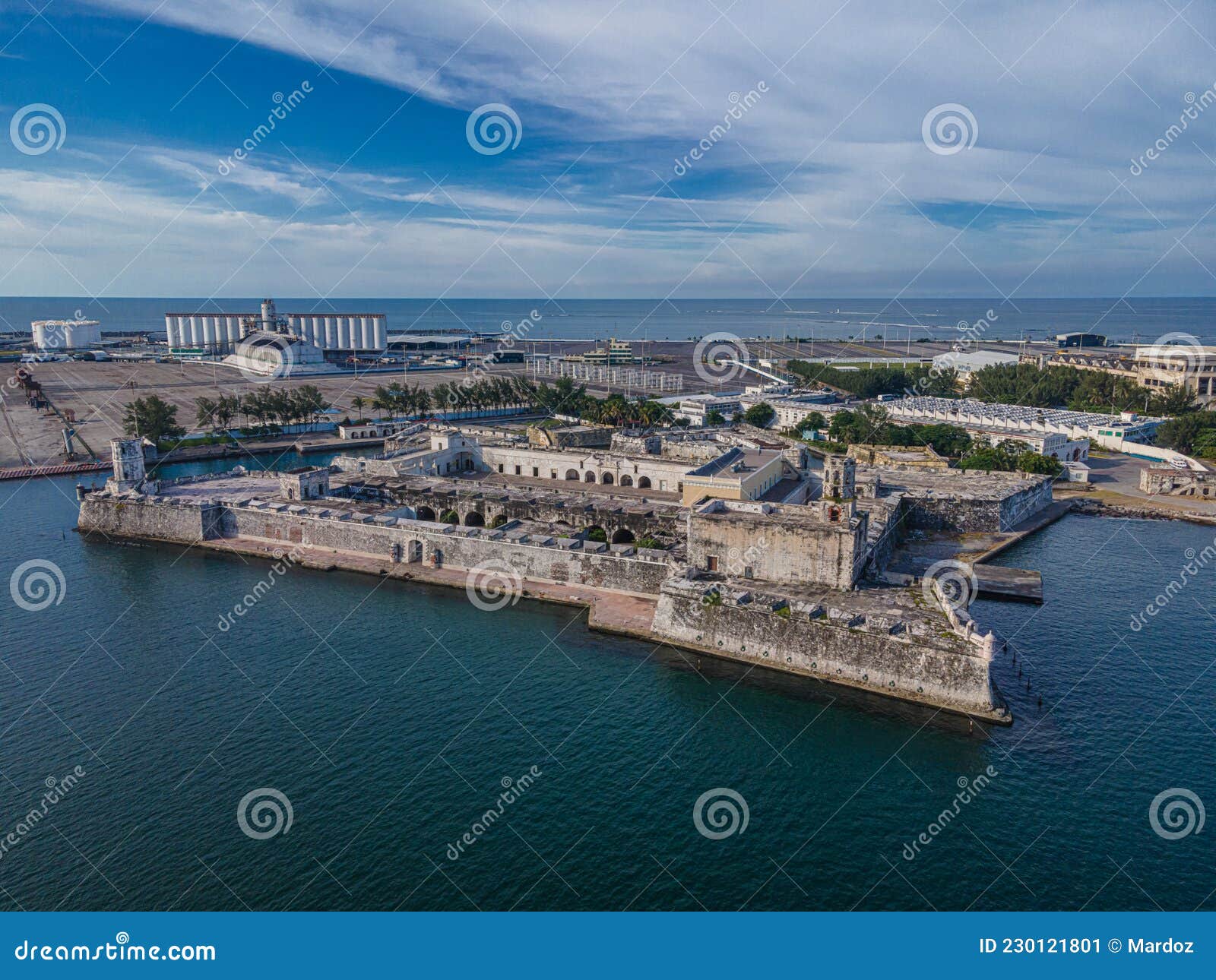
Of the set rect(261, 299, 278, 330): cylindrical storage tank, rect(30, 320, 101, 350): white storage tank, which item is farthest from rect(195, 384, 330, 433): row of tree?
rect(30, 320, 101, 350): white storage tank

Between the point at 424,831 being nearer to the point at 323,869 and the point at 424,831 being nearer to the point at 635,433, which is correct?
the point at 323,869

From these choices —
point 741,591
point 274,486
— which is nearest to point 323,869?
point 741,591

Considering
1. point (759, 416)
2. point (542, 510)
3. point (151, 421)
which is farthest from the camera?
point (759, 416)

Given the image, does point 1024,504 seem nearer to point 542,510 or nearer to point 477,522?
point 542,510

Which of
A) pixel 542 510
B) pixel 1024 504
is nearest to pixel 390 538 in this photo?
pixel 542 510

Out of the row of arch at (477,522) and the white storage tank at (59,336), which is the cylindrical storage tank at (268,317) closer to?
the white storage tank at (59,336)

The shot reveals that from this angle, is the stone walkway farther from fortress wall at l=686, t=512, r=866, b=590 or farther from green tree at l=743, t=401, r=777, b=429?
green tree at l=743, t=401, r=777, b=429
